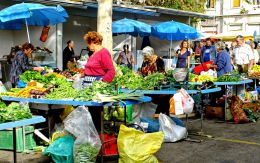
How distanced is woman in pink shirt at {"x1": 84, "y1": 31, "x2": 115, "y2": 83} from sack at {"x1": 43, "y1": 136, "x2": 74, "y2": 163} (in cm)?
120

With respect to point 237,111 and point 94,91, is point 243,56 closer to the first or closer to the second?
point 237,111

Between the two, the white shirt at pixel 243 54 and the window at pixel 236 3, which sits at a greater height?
the window at pixel 236 3

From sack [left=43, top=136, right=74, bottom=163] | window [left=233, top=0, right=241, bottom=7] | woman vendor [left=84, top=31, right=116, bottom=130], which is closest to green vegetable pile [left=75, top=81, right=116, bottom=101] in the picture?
woman vendor [left=84, top=31, right=116, bottom=130]

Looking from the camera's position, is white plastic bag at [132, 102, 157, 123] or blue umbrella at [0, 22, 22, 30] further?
blue umbrella at [0, 22, 22, 30]

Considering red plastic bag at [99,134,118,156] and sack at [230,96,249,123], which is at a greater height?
sack at [230,96,249,123]

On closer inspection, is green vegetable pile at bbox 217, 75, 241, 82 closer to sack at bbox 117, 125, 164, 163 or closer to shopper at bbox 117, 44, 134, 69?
sack at bbox 117, 125, 164, 163

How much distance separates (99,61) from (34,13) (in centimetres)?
537

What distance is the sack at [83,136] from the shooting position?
583 centimetres

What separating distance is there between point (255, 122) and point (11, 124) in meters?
6.52

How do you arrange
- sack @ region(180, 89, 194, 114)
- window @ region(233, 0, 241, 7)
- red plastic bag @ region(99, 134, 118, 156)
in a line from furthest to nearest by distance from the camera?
window @ region(233, 0, 241, 7)
sack @ region(180, 89, 194, 114)
red plastic bag @ region(99, 134, 118, 156)

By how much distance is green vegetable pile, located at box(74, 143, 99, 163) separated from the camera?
229 inches

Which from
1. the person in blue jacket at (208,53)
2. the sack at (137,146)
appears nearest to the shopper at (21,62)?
the sack at (137,146)

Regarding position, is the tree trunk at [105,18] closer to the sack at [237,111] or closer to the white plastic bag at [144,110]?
the white plastic bag at [144,110]

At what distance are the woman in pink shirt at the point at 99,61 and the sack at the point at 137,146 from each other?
1.19 m
